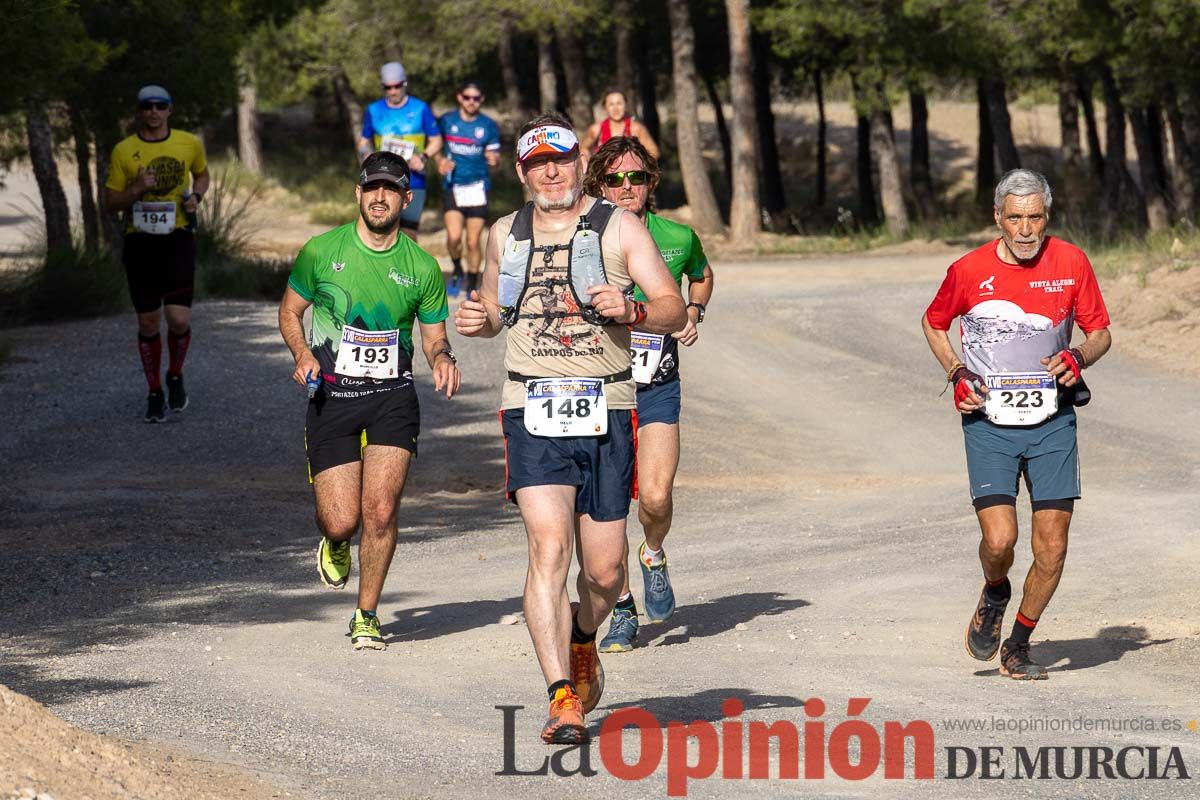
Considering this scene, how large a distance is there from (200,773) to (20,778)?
87 cm

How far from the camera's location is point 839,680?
7.43m

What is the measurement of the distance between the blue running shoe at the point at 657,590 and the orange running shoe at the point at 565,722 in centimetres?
240

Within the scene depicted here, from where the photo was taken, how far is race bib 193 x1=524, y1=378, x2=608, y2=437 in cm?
629

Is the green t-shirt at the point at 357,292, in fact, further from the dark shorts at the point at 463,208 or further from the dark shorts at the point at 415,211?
the dark shorts at the point at 463,208

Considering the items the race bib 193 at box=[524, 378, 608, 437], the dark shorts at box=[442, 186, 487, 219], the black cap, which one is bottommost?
the race bib 193 at box=[524, 378, 608, 437]

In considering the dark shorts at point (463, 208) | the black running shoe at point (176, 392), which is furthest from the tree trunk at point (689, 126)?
the black running shoe at point (176, 392)

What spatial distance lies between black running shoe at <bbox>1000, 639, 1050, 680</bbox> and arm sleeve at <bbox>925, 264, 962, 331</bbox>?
1362mm

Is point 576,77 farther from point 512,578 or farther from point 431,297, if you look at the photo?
point 431,297

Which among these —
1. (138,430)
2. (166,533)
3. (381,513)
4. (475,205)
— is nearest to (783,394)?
(475,205)

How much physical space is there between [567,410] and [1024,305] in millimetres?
2229

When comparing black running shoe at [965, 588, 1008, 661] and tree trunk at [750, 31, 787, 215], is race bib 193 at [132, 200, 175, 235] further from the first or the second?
tree trunk at [750, 31, 787, 215]

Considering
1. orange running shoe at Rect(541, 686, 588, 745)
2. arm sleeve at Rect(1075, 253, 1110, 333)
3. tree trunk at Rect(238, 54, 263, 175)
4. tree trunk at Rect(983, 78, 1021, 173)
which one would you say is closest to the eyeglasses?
arm sleeve at Rect(1075, 253, 1110, 333)

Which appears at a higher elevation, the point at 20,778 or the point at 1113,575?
the point at 20,778

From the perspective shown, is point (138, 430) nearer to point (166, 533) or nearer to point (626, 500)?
point (166, 533)
